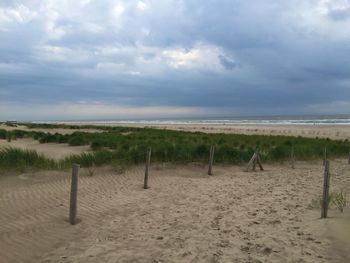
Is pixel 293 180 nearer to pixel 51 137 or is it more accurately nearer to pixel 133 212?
pixel 133 212

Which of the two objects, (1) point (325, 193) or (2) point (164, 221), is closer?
(1) point (325, 193)

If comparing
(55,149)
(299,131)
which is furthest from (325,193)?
(299,131)

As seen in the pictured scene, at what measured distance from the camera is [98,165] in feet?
43.7

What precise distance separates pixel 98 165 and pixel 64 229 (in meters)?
6.74

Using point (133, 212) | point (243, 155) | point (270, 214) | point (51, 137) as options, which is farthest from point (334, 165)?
point (51, 137)

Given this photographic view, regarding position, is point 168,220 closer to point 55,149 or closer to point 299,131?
point 55,149

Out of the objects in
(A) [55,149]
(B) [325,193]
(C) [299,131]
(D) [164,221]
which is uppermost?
(C) [299,131]

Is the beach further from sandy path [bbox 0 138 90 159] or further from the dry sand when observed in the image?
the dry sand

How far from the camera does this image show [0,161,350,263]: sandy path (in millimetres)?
5312

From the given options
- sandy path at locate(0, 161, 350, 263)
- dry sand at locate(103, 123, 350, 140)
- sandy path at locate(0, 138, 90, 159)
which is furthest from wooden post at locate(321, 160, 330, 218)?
dry sand at locate(103, 123, 350, 140)

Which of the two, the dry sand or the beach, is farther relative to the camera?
the dry sand

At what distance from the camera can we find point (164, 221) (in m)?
6.98

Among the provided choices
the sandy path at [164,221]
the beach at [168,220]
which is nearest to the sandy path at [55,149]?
the beach at [168,220]

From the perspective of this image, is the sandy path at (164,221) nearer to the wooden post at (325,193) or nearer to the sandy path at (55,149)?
the wooden post at (325,193)
